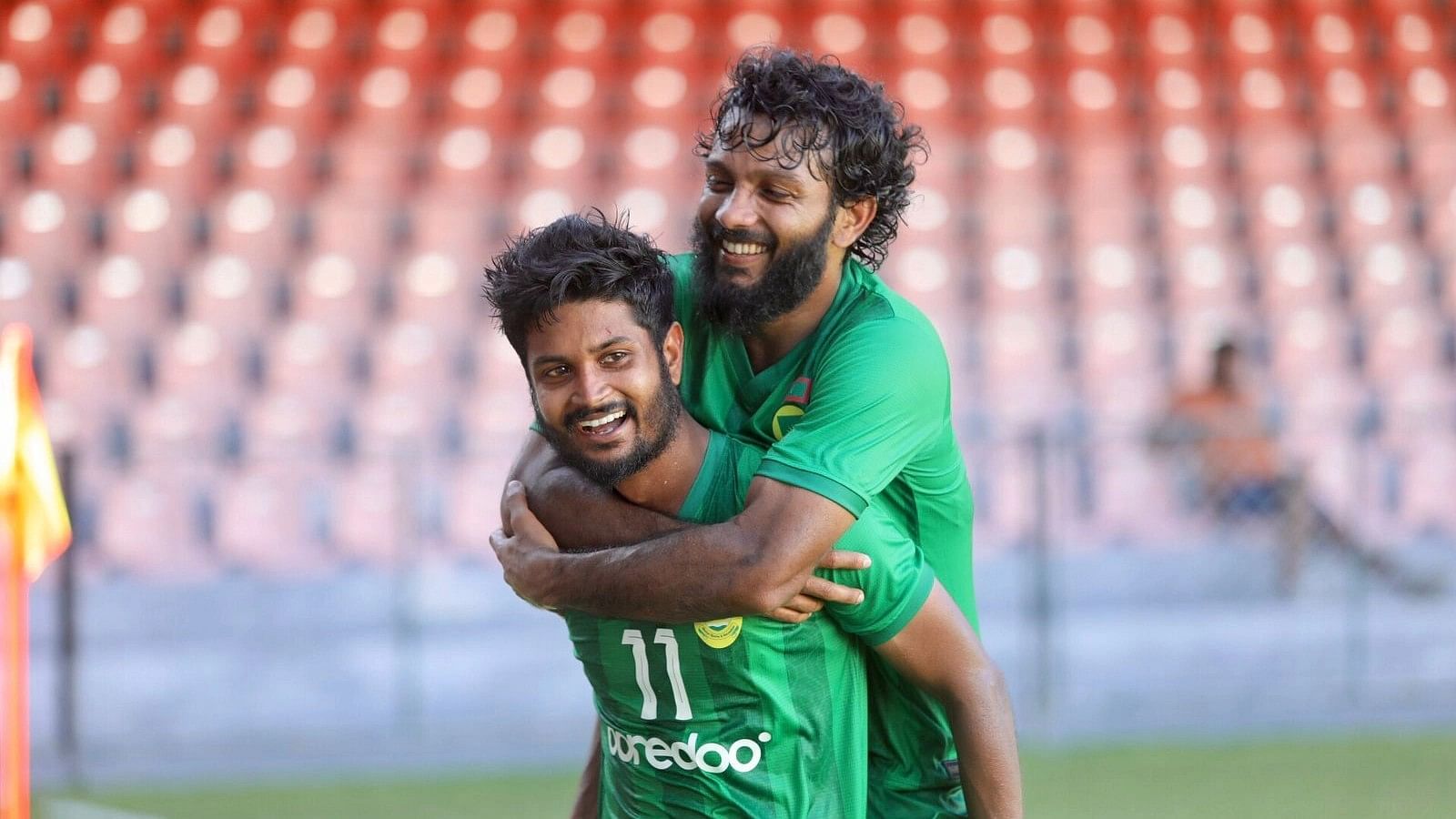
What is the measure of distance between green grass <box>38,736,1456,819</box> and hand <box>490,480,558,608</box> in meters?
2.96

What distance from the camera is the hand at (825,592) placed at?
1982 mm

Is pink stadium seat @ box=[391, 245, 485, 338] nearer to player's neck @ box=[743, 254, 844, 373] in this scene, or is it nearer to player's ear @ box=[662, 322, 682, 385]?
player's neck @ box=[743, 254, 844, 373]

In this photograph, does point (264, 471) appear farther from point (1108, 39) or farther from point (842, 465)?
point (1108, 39)

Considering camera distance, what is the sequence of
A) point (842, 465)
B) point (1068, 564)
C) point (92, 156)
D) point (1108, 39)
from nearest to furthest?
point (842, 465)
point (1068, 564)
point (92, 156)
point (1108, 39)

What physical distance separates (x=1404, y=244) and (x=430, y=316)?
5253mm

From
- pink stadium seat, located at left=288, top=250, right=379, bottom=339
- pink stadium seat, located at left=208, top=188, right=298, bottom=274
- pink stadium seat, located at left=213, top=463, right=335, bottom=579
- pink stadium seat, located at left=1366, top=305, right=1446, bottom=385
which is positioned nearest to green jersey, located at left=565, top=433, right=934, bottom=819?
pink stadium seat, located at left=213, top=463, right=335, bottom=579

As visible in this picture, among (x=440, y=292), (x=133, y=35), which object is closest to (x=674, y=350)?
(x=440, y=292)

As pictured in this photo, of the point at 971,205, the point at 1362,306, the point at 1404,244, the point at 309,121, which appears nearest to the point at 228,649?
the point at 309,121

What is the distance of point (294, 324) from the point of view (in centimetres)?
795

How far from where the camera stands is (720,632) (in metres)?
2.03

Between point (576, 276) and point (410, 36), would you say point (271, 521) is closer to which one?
point (410, 36)

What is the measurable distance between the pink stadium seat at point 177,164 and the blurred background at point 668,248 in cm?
2

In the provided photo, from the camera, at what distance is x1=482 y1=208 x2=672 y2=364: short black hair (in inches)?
78.7

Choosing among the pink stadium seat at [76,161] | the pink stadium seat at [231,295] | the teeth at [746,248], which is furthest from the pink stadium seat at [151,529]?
the teeth at [746,248]
